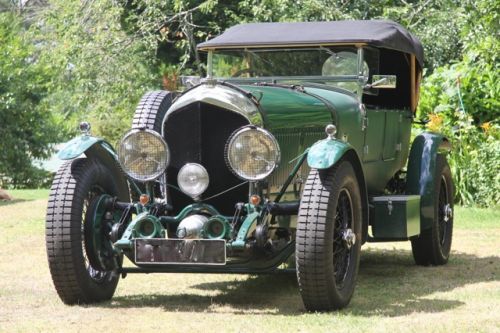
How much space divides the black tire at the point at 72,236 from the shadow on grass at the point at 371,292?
19cm

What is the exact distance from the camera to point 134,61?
18.7 metres

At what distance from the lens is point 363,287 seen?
7.38 metres

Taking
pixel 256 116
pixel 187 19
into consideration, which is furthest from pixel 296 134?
pixel 187 19

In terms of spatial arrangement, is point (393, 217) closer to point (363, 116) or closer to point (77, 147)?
point (363, 116)

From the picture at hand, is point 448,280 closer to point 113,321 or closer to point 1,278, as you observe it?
point 113,321

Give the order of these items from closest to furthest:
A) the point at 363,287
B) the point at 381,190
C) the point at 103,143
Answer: the point at 103,143
the point at 363,287
the point at 381,190

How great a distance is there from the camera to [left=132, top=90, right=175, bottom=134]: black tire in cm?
712

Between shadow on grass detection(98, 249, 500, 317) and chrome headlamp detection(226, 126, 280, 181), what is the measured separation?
829 mm

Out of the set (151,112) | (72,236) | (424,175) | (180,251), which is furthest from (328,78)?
(72,236)

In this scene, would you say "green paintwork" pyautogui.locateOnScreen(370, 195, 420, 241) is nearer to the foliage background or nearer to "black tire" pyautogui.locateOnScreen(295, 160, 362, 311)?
"black tire" pyautogui.locateOnScreen(295, 160, 362, 311)

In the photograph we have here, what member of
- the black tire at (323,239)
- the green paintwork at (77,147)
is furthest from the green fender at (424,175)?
the green paintwork at (77,147)

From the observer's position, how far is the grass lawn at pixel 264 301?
5840 millimetres

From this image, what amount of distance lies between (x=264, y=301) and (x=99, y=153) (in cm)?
142

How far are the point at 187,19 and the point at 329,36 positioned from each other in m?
10.8
